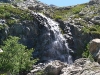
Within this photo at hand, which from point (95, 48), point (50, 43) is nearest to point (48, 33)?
point (50, 43)

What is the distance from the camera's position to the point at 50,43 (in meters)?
76.0

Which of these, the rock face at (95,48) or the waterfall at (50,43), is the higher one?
the rock face at (95,48)

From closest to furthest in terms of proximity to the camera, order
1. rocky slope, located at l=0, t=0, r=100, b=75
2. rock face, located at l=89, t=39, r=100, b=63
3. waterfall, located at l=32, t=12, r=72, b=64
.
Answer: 1. rock face, located at l=89, t=39, r=100, b=63
2. waterfall, located at l=32, t=12, r=72, b=64
3. rocky slope, located at l=0, t=0, r=100, b=75

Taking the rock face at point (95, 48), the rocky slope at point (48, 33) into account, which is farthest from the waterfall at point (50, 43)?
the rock face at point (95, 48)

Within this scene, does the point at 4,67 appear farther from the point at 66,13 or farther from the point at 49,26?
the point at 66,13

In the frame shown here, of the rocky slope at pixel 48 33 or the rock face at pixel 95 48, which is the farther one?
the rocky slope at pixel 48 33

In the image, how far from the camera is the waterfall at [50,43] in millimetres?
74000

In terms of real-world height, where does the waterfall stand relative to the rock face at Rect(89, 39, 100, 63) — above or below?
Result: below

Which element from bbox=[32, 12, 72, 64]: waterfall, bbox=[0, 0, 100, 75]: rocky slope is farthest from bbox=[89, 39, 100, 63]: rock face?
bbox=[32, 12, 72, 64]: waterfall

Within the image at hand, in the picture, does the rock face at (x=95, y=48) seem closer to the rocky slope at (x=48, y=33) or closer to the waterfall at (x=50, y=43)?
the rocky slope at (x=48, y=33)

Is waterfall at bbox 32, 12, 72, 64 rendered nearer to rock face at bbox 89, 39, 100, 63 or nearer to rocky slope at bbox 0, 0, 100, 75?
rocky slope at bbox 0, 0, 100, 75

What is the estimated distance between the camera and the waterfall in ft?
243

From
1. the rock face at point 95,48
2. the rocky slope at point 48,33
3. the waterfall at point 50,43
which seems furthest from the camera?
the rocky slope at point 48,33

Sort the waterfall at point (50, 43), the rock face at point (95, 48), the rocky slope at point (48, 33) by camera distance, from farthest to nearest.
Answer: the rocky slope at point (48, 33) < the waterfall at point (50, 43) < the rock face at point (95, 48)
